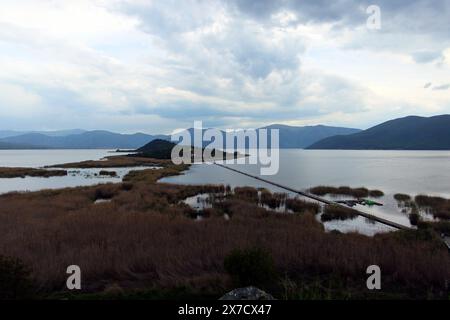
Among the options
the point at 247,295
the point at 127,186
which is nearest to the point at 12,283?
the point at 247,295

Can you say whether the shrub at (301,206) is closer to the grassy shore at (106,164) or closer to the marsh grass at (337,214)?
the marsh grass at (337,214)

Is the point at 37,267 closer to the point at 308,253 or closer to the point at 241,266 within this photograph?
the point at 241,266

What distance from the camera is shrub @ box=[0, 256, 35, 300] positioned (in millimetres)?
8414

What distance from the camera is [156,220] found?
63.8ft

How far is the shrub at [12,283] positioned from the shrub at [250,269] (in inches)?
204

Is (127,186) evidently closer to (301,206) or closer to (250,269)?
(301,206)

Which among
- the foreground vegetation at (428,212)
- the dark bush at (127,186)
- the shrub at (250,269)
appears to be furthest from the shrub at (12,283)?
the dark bush at (127,186)

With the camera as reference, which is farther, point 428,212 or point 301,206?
point 301,206

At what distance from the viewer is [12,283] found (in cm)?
859

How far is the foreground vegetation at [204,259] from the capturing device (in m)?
9.25

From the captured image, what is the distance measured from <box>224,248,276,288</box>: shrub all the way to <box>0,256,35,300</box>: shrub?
518cm

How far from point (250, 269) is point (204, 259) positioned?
3.20m
